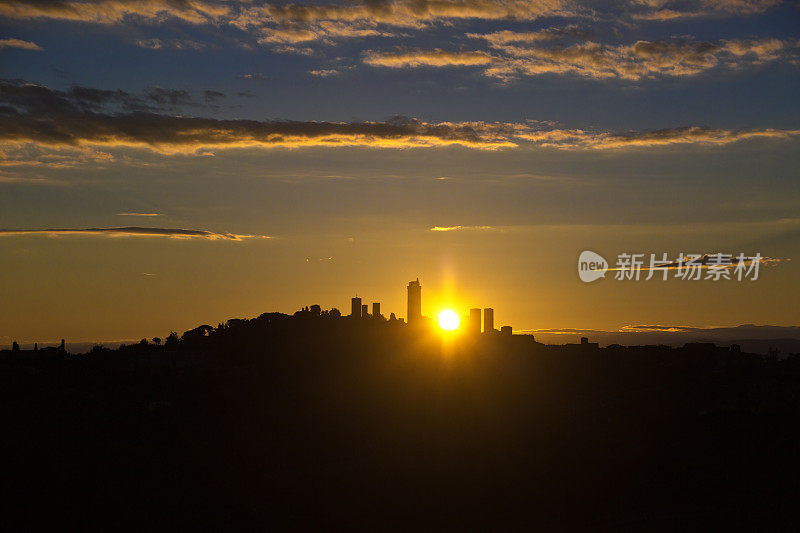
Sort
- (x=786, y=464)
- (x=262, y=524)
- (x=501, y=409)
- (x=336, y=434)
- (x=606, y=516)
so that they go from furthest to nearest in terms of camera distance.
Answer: (x=501, y=409)
(x=336, y=434)
(x=786, y=464)
(x=606, y=516)
(x=262, y=524)

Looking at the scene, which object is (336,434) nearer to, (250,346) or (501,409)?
(501,409)

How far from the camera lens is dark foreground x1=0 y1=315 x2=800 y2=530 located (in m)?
114

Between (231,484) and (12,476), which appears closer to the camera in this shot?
(12,476)

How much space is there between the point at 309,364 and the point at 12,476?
74568mm

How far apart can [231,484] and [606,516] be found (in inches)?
2010

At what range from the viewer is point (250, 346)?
188m

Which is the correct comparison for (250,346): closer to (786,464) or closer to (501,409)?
(501,409)

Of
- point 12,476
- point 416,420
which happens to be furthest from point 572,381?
point 12,476

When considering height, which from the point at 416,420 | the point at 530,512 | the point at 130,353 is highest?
the point at 130,353

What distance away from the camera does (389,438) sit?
146m

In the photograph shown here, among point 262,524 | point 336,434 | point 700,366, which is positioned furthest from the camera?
point 700,366

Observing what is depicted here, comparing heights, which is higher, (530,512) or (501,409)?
(501,409)

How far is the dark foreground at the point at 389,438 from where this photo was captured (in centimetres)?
11438

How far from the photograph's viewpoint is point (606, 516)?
115812 mm
